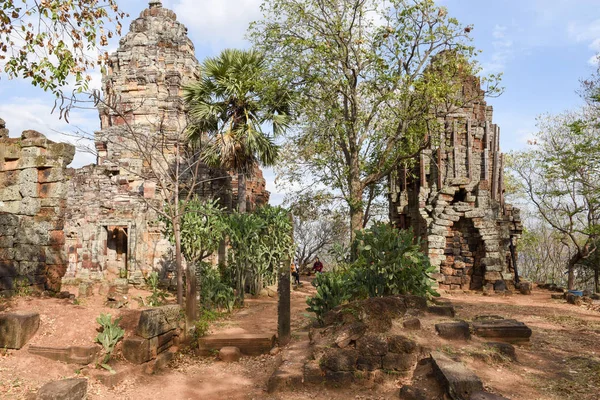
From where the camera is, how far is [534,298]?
15.3 metres

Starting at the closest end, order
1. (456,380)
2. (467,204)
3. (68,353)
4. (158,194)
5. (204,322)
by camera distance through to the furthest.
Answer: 1. (456,380)
2. (68,353)
3. (204,322)
4. (467,204)
5. (158,194)

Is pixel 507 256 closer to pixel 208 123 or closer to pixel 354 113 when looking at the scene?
pixel 354 113

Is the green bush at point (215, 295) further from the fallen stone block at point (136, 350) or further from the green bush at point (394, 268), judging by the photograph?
the green bush at point (394, 268)

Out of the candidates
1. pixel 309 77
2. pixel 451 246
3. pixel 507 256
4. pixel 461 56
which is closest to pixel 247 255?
pixel 309 77

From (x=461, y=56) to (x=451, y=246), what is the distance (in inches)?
281

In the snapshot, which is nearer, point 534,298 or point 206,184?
point 534,298

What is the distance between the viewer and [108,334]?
22.6 feet

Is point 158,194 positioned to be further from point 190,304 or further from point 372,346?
point 372,346

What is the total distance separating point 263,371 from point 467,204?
40.2 ft

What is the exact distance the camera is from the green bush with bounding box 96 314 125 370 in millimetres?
6844

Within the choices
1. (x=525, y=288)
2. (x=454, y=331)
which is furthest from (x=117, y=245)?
(x=525, y=288)

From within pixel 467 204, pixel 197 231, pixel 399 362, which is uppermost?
pixel 467 204

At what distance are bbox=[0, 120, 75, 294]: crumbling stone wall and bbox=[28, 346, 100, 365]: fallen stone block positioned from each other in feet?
13.2

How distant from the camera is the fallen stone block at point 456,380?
4.92 m
